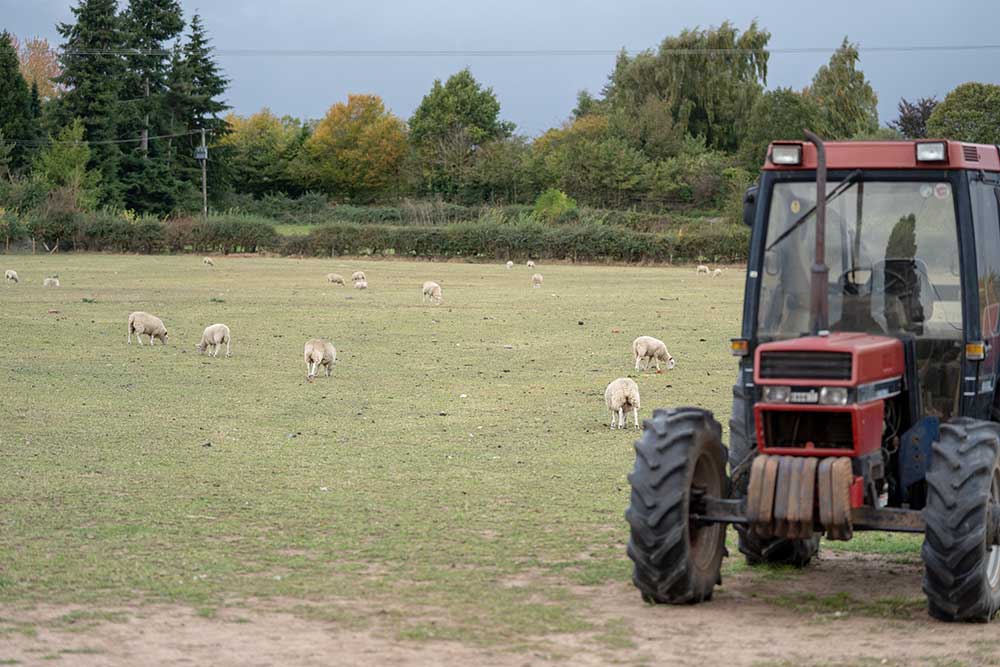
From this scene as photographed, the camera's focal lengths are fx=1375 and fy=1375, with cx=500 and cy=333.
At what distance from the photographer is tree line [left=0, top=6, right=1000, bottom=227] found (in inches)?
4156

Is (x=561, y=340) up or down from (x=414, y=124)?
down

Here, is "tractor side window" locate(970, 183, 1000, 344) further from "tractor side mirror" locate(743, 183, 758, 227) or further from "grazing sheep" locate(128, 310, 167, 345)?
"grazing sheep" locate(128, 310, 167, 345)

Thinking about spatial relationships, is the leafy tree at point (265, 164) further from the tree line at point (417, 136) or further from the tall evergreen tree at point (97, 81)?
the tall evergreen tree at point (97, 81)

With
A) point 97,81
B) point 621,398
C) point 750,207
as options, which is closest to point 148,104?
point 97,81

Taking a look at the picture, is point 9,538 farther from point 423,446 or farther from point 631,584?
point 423,446

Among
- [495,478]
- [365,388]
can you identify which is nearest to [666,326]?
[365,388]

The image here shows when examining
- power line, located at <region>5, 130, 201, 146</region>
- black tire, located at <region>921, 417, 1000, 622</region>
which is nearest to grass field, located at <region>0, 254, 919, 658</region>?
black tire, located at <region>921, 417, 1000, 622</region>

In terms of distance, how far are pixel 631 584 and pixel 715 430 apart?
124cm

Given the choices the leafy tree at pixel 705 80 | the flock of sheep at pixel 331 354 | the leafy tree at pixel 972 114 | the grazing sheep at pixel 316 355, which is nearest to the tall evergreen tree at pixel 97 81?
the leafy tree at pixel 705 80

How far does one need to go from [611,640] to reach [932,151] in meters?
3.68

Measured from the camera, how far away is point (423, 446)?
15.6m

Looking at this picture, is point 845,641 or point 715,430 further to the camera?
point 715,430

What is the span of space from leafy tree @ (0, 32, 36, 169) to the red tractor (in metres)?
111

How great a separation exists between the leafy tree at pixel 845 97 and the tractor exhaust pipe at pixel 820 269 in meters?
101
